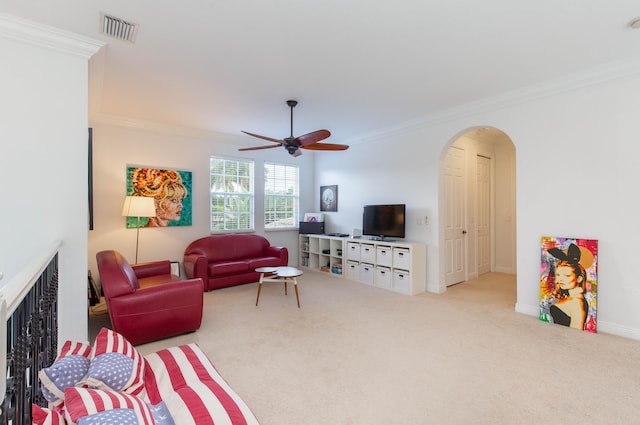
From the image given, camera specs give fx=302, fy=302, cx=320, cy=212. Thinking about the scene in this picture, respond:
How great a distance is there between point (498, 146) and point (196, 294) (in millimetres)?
6170

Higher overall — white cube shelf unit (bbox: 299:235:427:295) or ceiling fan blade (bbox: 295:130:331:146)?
ceiling fan blade (bbox: 295:130:331:146)

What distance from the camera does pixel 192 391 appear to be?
55.9 inches

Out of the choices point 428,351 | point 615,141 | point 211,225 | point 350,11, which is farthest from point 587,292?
point 211,225

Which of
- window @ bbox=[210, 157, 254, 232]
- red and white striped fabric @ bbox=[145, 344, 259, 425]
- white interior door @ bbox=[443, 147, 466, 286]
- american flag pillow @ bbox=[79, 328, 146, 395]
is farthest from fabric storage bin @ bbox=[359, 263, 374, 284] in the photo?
american flag pillow @ bbox=[79, 328, 146, 395]

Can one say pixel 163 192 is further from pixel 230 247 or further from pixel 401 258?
pixel 401 258

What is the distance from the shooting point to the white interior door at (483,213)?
18.9 feet

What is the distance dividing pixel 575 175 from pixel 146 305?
4607mm


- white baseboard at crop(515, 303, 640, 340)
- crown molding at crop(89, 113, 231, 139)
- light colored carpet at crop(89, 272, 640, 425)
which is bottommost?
light colored carpet at crop(89, 272, 640, 425)

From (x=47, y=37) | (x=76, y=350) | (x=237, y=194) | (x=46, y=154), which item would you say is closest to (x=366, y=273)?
(x=237, y=194)

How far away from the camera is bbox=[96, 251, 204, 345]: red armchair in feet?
8.96

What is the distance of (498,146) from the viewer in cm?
614

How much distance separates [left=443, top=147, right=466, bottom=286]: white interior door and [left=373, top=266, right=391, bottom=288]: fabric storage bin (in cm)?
97

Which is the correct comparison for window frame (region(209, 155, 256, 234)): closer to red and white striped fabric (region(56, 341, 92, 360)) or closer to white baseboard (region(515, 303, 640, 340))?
red and white striped fabric (region(56, 341, 92, 360))

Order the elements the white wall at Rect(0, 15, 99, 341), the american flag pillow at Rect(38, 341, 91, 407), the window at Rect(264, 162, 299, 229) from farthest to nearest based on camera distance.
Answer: the window at Rect(264, 162, 299, 229), the white wall at Rect(0, 15, 99, 341), the american flag pillow at Rect(38, 341, 91, 407)
